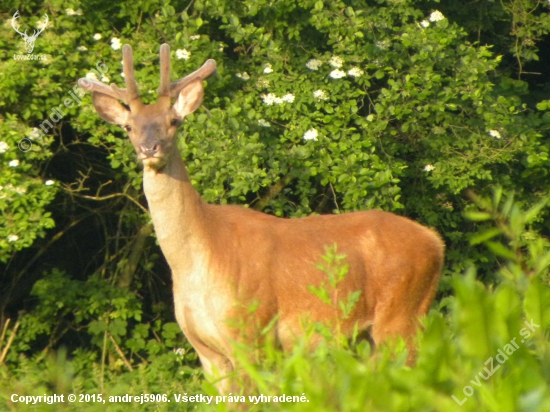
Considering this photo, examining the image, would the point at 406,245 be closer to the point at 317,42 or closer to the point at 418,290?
the point at 418,290

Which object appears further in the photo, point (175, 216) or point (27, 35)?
point (27, 35)

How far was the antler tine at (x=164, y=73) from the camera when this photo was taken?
7.39 m

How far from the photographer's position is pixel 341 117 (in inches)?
352

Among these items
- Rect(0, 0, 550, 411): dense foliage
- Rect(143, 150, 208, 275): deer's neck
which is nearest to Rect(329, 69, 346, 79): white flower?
Rect(0, 0, 550, 411): dense foliage

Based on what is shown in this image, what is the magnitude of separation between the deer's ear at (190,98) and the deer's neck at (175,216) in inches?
22.8

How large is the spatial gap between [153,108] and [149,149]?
54cm

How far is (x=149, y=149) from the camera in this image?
22.1 feet

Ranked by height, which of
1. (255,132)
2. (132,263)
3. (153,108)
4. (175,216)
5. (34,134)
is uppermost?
(153,108)

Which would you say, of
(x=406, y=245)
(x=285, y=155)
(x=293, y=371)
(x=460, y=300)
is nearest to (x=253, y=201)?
(x=285, y=155)

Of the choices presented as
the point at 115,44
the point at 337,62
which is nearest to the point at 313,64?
the point at 337,62

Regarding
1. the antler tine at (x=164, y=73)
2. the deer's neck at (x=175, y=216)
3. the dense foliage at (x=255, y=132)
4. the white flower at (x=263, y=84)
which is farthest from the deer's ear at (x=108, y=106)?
the white flower at (x=263, y=84)

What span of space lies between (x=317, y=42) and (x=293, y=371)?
675 centimetres

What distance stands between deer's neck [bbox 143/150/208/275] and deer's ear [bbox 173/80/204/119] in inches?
22.8

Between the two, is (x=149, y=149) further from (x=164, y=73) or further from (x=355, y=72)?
(x=355, y=72)
